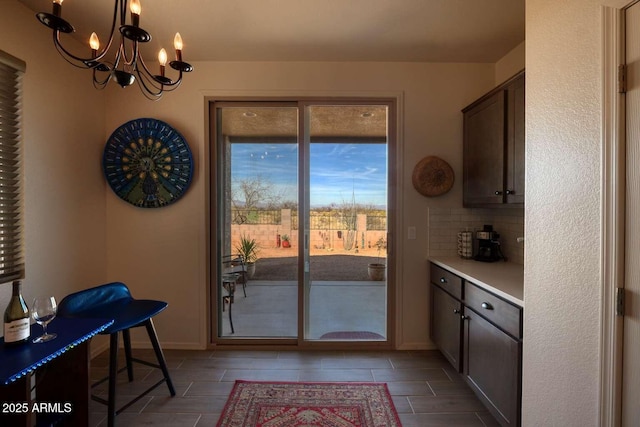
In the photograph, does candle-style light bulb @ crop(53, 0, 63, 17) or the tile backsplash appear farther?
the tile backsplash

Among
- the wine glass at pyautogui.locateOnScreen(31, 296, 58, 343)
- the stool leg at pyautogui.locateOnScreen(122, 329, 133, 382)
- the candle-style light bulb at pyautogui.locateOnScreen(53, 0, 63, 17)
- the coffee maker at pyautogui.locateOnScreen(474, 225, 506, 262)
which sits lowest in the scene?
the stool leg at pyautogui.locateOnScreen(122, 329, 133, 382)

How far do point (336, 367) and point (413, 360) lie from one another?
2.27 feet

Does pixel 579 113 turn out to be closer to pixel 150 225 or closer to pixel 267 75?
pixel 267 75

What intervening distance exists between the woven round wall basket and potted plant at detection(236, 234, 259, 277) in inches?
66.3

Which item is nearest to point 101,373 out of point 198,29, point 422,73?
point 198,29

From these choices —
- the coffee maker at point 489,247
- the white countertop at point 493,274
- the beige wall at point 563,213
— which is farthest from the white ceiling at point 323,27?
the white countertop at point 493,274

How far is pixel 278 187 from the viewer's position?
290cm

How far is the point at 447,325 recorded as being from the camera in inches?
94.1

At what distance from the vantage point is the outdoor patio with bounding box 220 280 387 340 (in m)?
2.89

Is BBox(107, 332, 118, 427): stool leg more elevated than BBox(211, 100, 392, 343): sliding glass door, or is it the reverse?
BBox(211, 100, 392, 343): sliding glass door

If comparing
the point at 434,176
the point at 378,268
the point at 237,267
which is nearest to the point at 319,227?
the point at 378,268

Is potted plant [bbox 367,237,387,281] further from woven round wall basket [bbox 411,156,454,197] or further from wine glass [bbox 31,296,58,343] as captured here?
wine glass [bbox 31,296,58,343]

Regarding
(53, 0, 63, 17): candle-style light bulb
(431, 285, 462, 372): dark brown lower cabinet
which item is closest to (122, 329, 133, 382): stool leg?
(53, 0, 63, 17): candle-style light bulb

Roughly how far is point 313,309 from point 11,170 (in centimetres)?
248
